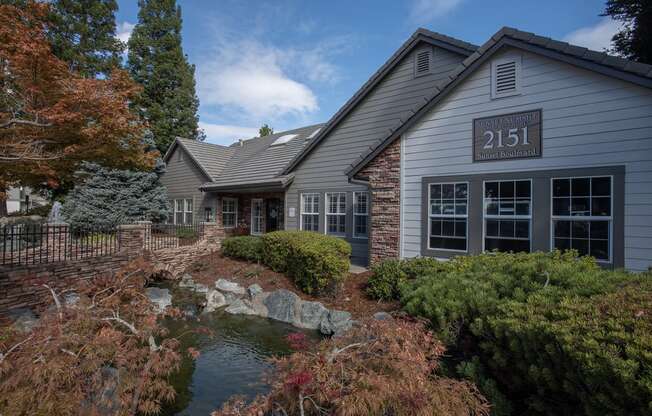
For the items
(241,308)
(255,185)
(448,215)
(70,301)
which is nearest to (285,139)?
(255,185)

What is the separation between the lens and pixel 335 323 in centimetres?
737

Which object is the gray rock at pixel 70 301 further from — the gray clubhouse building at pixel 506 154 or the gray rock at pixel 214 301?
the gray clubhouse building at pixel 506 154

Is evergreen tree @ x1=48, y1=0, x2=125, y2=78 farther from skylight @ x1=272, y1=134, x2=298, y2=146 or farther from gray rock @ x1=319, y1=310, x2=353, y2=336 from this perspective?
gray rock @ x1=319, y1=310, x2=353, y2=336

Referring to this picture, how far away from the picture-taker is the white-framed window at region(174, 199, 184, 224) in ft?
68.0

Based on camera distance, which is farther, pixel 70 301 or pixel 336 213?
pixel 336 213

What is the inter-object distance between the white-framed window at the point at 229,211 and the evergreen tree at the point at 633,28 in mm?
21721

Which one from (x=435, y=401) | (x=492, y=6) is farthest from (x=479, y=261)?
(x=492, y=6)

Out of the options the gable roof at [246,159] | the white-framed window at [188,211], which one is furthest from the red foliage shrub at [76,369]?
the white-framed window at [188,211]

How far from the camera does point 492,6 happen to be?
10.1 metres

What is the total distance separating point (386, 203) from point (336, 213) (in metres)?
3.82

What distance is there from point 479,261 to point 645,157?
4160mm

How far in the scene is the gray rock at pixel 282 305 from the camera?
8344 millimetres

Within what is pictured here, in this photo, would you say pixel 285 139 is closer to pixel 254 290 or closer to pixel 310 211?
pixel 310 211

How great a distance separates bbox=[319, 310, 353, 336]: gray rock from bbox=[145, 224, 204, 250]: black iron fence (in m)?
7.95
